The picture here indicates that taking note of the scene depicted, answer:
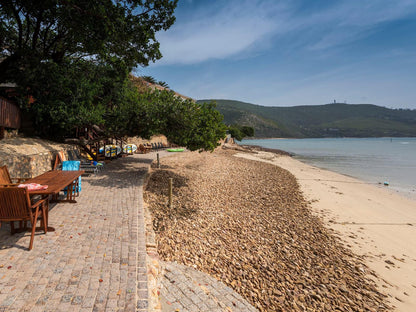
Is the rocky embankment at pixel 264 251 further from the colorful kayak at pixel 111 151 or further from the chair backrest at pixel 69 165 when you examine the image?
the colorful kayak at pixel 111 151

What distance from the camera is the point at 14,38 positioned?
38.9 feet

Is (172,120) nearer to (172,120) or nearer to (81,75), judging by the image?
(172,120)

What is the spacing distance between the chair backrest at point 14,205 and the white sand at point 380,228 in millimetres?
8035

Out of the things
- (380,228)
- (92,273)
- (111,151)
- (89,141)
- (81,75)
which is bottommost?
(380,228)

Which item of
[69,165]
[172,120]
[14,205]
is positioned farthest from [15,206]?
[172,120]

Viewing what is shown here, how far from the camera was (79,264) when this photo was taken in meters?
3.39

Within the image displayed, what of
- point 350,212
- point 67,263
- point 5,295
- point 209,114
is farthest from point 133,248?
point 350,212

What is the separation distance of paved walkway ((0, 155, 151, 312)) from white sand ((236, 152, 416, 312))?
592 cm

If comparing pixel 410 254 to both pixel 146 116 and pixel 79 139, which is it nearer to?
pixel 146 116

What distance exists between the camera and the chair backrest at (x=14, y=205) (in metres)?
3.62

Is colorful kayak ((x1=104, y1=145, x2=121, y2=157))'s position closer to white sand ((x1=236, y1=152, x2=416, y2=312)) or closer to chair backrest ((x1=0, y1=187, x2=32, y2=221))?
chair backrest ((x1=0, y1=187, x2=32, y2=221))

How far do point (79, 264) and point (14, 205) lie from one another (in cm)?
169

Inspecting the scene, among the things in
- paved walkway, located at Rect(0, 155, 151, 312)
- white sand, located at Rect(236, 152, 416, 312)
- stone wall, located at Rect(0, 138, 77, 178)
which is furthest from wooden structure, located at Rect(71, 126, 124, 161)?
white sand, located at Rect(236, 152, 416, 312)

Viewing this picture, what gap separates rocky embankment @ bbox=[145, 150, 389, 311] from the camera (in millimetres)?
4355
